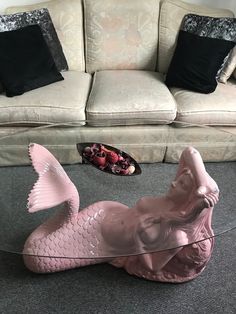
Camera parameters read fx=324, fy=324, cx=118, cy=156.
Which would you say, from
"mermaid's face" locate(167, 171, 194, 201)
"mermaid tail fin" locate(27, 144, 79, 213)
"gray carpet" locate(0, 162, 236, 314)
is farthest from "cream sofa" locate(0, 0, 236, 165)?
"mermaid's face" locate(167, 171, 194, 201)

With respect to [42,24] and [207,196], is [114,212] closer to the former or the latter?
[207,196]

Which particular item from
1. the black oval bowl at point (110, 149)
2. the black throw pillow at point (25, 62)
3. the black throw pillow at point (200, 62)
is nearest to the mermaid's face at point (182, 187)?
the black oval bowl at point (110, 149)

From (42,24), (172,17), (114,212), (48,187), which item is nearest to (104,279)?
(114,212)

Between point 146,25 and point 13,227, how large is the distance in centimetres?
172

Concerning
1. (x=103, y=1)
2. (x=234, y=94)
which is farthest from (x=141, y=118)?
(x=103, y=1)

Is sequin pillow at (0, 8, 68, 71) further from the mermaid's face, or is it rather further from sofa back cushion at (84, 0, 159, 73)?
the mermaid's face

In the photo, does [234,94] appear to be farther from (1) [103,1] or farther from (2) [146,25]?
(1) [103,1]

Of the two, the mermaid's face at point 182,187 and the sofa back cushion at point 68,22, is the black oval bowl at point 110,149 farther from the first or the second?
the sofa back cushion at point 68,22

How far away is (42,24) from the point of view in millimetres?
2154

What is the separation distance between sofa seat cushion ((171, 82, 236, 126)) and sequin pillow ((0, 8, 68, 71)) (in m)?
0.88

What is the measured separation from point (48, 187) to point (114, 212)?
0.30 m

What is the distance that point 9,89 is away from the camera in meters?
1.90

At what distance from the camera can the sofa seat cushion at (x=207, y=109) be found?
191cm

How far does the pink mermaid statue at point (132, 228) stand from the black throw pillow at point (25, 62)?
2.65 ft
